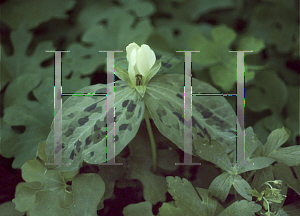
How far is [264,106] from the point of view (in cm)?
96

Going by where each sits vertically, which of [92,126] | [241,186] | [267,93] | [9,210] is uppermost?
[267,93]

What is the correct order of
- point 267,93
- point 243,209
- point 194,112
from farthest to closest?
1. point 267,93
2. point 194,112
3. point 243,209

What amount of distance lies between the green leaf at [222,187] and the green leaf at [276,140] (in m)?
0.14

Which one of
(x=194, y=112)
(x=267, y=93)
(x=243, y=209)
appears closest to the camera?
(x=243, y=209)

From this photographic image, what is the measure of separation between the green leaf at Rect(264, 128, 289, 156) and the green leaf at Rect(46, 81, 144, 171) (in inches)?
13.1

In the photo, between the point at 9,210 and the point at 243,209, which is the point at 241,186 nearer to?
the point at 243,209

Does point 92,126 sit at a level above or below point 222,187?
above

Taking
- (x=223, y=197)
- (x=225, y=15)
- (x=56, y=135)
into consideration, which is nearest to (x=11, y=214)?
(x=56, y=135)

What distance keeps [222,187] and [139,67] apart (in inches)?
12.7

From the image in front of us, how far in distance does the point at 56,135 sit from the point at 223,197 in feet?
1.27

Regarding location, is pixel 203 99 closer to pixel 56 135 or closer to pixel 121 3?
pixel 56 135

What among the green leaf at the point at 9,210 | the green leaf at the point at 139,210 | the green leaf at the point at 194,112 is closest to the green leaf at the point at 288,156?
the green leaf at the point at 194,112

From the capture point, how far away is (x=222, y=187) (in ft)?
1.78

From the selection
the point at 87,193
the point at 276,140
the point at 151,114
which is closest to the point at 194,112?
the point at 151,114
